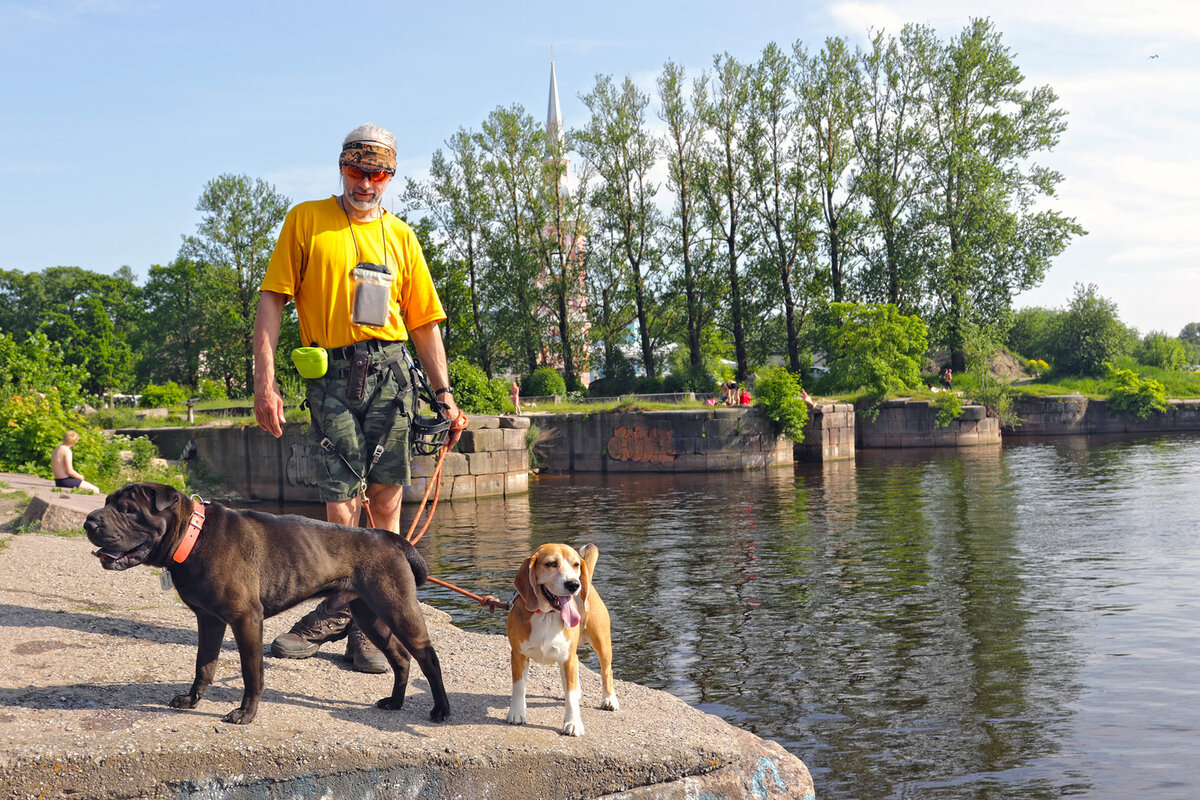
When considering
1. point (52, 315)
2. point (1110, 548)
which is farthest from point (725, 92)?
point (52, 315)

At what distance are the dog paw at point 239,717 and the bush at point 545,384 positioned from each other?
3885 cm

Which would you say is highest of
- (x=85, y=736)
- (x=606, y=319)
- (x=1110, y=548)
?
(x=606, y=319)

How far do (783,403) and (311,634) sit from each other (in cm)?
2865

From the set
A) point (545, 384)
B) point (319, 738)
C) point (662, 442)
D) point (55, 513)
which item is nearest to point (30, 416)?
point (55, 513)

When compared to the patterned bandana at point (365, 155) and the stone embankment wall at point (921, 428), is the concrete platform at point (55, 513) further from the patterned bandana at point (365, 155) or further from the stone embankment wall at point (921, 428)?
the stone embankment wall at point (921, 428)

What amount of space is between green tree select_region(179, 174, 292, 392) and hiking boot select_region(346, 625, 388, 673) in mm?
50182

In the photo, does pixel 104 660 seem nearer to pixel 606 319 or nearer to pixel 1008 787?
pixel 1008 787

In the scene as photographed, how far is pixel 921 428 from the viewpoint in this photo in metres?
39.8

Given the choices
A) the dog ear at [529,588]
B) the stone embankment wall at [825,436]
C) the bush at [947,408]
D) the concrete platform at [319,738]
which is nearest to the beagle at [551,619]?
the dog ear at [529,588]

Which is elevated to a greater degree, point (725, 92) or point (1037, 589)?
point (725, 92)

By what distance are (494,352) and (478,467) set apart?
26.0m

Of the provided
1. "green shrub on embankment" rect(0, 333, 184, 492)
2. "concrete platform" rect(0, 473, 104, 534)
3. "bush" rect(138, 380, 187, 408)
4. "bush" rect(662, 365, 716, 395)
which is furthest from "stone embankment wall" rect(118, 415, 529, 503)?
"bush" rect(662, 365, 716, 395)

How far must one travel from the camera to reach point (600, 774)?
374 cm

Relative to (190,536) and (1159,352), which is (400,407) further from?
(1159,352)
